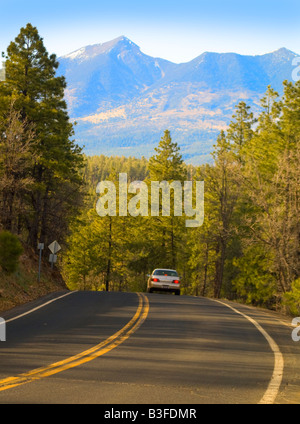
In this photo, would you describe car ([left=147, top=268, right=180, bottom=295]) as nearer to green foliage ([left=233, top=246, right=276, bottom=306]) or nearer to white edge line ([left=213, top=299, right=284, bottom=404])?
green foliage ([left=233, top=246, right=276, bottom=306])

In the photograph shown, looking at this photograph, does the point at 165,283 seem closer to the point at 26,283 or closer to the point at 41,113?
the point at 26,283

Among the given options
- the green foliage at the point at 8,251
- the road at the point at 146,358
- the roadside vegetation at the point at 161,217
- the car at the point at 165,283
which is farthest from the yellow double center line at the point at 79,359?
the car at the point at 165,283

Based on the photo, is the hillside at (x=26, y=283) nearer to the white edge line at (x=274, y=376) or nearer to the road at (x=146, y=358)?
the road at (x=146, y=358)

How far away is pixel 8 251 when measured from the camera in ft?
91.4

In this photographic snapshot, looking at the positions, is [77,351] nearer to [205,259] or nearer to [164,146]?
[205,259]

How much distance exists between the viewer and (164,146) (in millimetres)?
61438

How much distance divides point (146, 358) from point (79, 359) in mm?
1340

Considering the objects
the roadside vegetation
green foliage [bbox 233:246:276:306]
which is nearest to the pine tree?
the roadside vegetation

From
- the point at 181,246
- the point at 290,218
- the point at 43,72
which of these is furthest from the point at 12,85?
the point at 181,246

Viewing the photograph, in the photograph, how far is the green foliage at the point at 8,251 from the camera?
90.8ft

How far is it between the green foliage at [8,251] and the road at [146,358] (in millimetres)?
7377

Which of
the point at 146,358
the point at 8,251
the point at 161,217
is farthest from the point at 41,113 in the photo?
the point at 146,358

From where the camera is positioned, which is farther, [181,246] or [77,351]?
[181,246]
